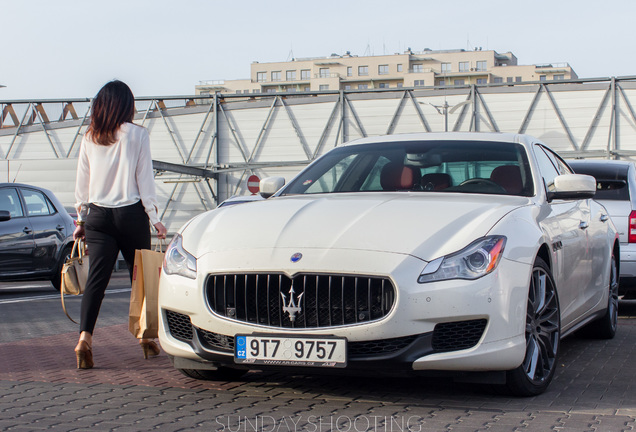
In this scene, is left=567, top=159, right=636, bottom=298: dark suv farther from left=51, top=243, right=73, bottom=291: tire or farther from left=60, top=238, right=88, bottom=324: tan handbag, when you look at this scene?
left=51, top=243, right=73, bottom=291: tire

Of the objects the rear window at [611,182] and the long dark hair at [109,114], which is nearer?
the long dark hair at [109,114]

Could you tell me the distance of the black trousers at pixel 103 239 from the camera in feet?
19.5

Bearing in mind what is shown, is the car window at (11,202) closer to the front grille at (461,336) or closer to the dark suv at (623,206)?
the dark suv at (623,206)

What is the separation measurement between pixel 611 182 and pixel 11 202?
8.19 m

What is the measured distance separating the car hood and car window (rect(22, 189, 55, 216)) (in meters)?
8.70

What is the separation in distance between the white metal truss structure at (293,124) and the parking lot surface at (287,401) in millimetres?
31027

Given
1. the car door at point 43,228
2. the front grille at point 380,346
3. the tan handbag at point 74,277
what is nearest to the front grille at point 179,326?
→ the front grille at point 380,346

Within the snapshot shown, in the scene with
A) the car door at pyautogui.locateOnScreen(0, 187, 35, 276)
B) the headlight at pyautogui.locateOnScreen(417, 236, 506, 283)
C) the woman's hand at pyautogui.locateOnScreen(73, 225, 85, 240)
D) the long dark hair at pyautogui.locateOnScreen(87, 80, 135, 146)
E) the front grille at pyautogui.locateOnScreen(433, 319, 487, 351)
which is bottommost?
the car door at pyautogui.locateOnScreen(0, 187, 35, 276)

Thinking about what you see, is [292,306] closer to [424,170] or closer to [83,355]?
[424,170]

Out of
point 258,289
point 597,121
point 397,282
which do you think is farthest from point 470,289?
point 597,121

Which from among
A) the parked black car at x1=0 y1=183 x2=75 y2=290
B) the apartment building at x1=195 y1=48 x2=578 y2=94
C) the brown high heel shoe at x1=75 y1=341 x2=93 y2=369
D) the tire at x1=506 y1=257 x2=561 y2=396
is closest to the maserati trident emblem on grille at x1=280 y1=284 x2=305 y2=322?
the tire at x1=506 y1=257 x2=561 y2=396

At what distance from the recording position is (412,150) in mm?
6145

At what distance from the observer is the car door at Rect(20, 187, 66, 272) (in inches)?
519

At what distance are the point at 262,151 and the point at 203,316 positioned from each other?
119 ft
